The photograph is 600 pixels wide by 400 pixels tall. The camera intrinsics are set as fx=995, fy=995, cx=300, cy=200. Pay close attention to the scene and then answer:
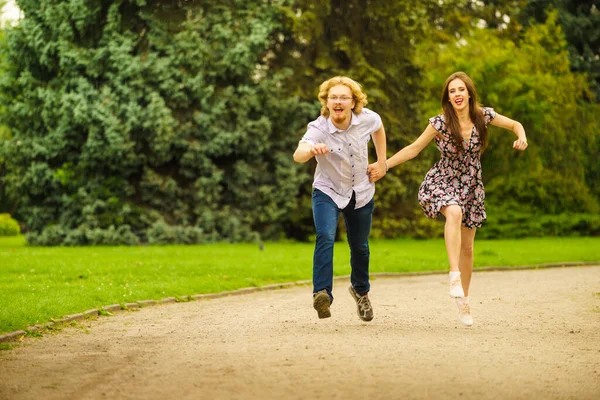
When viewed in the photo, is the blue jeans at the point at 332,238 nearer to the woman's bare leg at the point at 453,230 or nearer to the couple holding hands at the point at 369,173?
the couple holding hands at the point at 369,173

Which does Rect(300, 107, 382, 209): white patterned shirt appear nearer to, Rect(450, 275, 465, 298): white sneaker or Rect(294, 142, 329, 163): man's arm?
Rect(294, 142, 329, 163): man's arm

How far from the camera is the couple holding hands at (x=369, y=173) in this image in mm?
8719

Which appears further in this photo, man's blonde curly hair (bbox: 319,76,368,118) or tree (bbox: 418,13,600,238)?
tree (bbox: 418,13,600,238)

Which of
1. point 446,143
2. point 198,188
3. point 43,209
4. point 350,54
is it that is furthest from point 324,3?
point 446,143

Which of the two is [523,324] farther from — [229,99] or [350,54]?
[350,54]

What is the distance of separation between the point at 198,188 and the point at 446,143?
20.5 meters

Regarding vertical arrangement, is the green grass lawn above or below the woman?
below

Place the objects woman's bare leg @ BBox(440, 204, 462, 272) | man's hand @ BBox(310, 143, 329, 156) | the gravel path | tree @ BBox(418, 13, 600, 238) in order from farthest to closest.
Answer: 1. tree @ BBox(418, 13, 600, 238)
2. woman's bare leg @ BBox(440, 204, 462, 272)
3. man's hand @ BBox(310, 143, 329, 156)
4. the gravel path

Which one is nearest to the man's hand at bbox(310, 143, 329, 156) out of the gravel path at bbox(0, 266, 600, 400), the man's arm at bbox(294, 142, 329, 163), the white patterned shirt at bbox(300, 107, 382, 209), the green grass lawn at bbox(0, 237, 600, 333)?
the man's arm at bbox(294, 142, 329, 163)

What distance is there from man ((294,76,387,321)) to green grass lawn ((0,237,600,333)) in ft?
9.49

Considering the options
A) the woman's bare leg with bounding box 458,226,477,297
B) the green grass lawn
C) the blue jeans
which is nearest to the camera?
the blue jeans

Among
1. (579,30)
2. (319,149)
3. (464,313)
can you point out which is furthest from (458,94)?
(579,30)

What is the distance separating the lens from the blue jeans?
8.71m

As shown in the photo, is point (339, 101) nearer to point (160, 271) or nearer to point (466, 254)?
point (466, 254)
